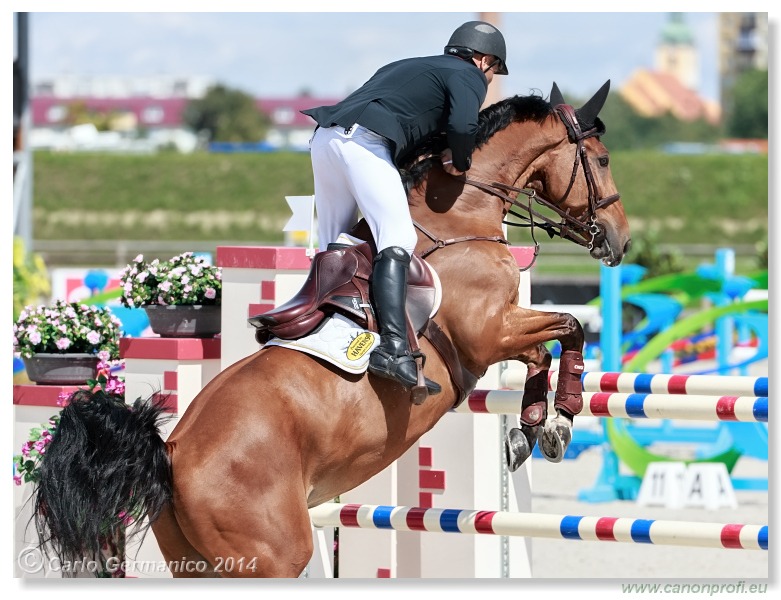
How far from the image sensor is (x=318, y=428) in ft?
12.6

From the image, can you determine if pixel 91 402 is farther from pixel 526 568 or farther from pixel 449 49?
pixel 526 568

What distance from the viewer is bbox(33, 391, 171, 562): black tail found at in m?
3.58

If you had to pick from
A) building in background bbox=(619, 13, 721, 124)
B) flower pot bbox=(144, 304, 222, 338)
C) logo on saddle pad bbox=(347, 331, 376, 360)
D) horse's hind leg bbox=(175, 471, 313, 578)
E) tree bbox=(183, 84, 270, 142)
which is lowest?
horse's hind leg bbox=(175, 471, 313, 578)

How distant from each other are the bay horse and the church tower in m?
127

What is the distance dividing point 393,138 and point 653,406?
4.36 feet

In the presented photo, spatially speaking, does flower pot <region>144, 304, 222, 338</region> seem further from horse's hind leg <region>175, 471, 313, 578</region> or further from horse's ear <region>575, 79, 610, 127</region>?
horse's ear <region>575, 79, 610, 127</region>

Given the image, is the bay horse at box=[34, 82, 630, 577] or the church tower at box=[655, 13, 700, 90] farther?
the church tower at box=[655, 13, 700, 90]

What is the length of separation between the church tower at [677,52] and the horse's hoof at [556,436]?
416 ft

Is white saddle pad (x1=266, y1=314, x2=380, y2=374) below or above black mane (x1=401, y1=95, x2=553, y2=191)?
below

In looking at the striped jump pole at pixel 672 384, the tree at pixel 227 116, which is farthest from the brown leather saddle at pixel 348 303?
the tree at pixel 227 116

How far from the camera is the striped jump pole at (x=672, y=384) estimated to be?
4367mm

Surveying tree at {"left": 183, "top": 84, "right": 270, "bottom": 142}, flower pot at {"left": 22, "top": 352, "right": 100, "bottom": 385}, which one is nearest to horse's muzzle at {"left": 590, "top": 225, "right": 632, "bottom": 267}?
flower pot at {"left": 22, "top": 352, "right": 100, "bottom": 385}

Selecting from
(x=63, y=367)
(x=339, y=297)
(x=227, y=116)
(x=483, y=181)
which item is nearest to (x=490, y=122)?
(x=483, y=181)

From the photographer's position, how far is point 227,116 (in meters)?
63.2
